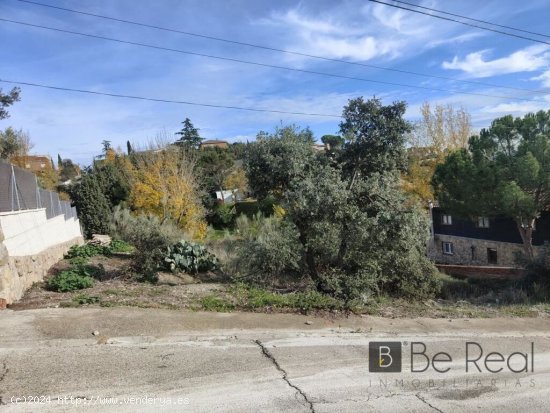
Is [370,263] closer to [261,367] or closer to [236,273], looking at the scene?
[236,273]

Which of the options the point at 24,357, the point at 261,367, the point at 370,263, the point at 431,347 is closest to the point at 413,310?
the point at 370,263

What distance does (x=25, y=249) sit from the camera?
384 inches

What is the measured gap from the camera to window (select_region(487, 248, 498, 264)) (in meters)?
28.3

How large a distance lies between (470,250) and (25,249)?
28.0 metres

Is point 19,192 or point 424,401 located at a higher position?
point 19,192

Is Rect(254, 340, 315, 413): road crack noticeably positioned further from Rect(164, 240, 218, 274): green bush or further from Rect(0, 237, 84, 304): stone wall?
Rect(164, 240, 218, 274): green bush

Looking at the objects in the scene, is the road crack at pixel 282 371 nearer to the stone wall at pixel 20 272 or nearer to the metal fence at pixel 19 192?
the stone wall at pixel 20 272

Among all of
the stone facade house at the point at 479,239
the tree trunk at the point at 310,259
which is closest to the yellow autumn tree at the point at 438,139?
the stone facade house at the point at 479,239

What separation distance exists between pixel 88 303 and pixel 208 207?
3204cm

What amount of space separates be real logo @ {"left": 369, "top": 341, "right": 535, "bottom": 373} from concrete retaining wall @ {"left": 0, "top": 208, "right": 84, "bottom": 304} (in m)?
5.75

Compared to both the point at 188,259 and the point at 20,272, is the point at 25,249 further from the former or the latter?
the point at 188,259

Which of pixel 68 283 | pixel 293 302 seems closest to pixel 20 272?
pixel 68 283

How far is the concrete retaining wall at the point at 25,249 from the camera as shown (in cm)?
747

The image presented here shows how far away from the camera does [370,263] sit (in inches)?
385
